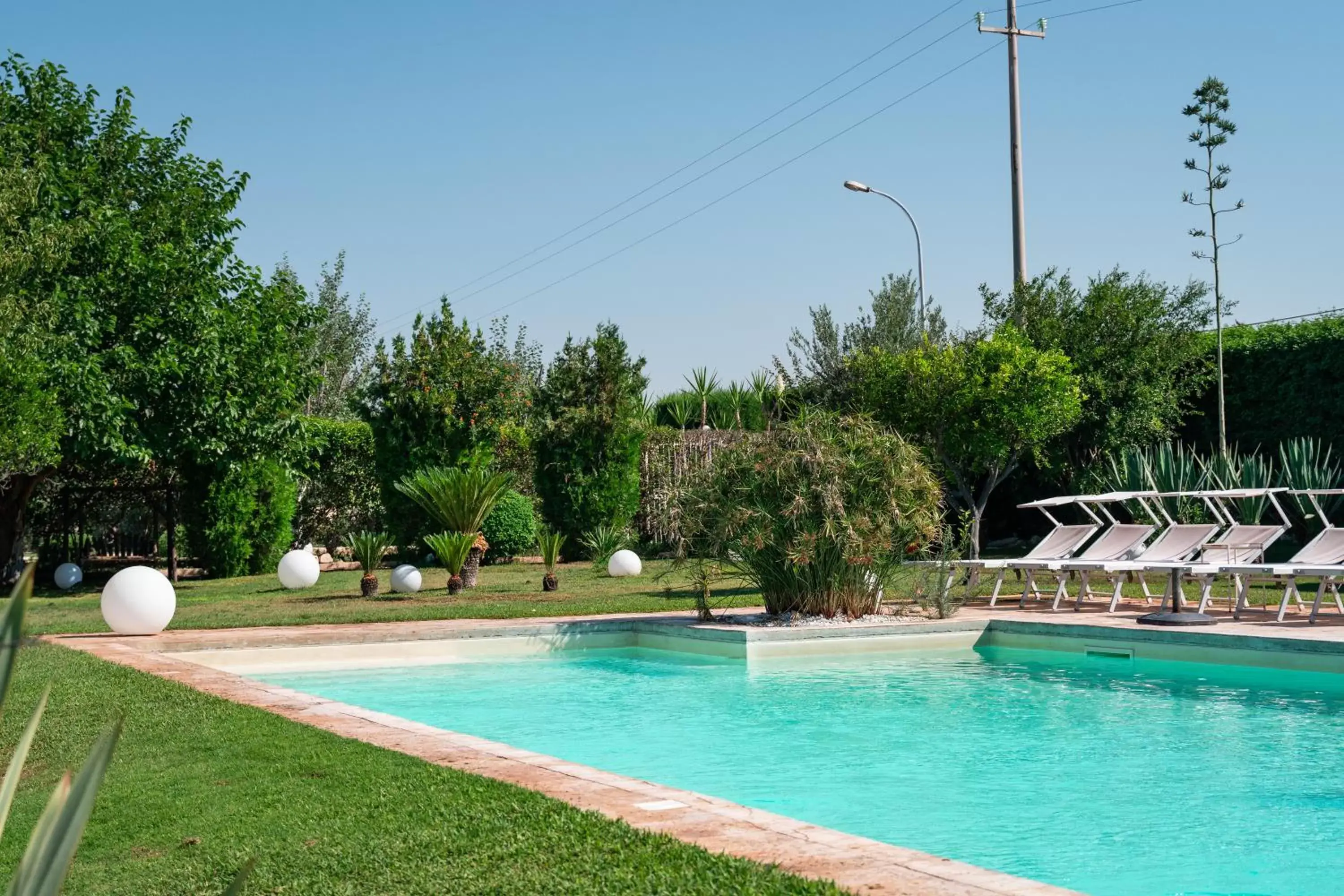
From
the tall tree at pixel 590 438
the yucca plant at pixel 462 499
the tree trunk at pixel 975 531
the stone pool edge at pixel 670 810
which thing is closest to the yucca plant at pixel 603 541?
the tall tree at pixel 590 438

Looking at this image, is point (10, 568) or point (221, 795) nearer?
point (221, 795)

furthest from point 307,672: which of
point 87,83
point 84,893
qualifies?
point 87,83

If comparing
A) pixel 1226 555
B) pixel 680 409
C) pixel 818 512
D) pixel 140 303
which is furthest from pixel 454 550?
pixel 680 409

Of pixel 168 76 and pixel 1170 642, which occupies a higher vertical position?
pixel 168 76

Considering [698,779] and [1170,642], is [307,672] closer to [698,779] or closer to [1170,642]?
[698,779]

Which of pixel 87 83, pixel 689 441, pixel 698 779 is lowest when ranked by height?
pixel 698 779

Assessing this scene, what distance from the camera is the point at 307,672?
12688 mm

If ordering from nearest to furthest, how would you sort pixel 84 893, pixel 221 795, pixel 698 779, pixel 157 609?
1. pixel 84 893
2. pixel 221 795
3. pixel 698 779
4. pixel 157 609

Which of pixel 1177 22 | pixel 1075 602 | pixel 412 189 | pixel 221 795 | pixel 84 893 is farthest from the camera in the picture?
pixel 412 189

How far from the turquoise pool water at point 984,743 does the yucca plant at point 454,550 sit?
475 centimetres

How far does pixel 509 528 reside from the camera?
981 inches

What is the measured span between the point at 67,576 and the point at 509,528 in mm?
7668

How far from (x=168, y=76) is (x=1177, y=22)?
16.6m

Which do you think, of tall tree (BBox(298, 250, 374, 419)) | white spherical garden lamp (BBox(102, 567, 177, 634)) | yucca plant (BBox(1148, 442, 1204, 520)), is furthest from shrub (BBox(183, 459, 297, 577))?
tall tree (BBox(298, 250, 374, 419))
